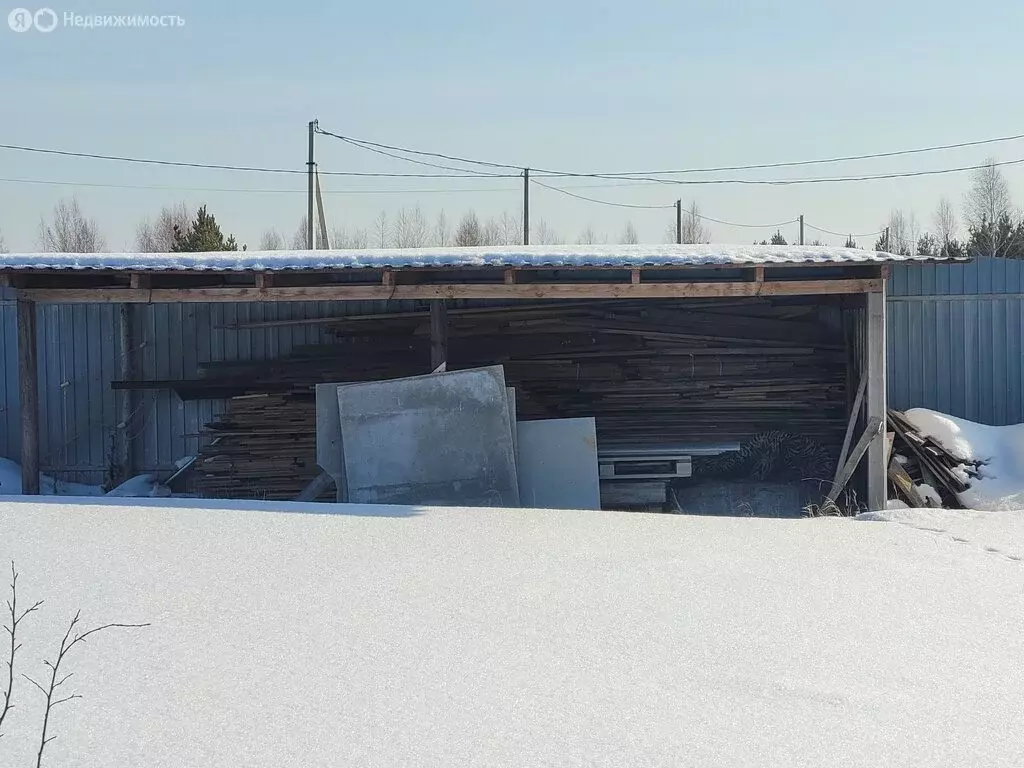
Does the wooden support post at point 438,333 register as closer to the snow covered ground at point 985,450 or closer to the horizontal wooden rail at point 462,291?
the horizontal wooden rail at point 462,291

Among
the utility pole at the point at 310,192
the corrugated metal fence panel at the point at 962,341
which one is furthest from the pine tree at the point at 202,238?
the corrugated metal fence panel at the point at 962,341

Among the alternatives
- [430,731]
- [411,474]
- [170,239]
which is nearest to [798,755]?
[430,731]

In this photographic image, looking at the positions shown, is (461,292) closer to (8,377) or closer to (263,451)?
(263,451)

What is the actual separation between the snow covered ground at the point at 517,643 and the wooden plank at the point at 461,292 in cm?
283

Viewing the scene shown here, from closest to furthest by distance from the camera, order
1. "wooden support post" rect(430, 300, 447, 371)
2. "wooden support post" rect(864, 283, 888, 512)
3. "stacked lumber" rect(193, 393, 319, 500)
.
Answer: "wooden support post" rect(864, 283, 888, 512), "wooden support post" rect(430, 300, 447, 371), "stacked lumber" rect(193, 393, 319, 500)

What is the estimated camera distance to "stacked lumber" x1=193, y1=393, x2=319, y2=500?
41.7 ft

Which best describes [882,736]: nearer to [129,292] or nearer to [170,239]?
[129,292]

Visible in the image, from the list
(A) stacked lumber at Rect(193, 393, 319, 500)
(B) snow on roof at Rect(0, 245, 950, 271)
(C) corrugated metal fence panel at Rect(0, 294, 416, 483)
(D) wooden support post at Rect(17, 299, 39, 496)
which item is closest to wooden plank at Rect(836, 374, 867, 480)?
(B) snow on roof at Rect(0, 245, 950, 271)

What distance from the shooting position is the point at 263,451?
41.9 ft

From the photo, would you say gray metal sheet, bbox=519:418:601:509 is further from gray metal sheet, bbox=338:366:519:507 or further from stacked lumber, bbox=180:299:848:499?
stacked lumber, bbox=180:299:848:499

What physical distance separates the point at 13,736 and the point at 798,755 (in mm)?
3222

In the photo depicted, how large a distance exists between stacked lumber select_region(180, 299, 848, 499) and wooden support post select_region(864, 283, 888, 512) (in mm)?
2431

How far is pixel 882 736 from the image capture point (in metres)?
4.38

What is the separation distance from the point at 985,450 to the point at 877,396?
8.06ft
